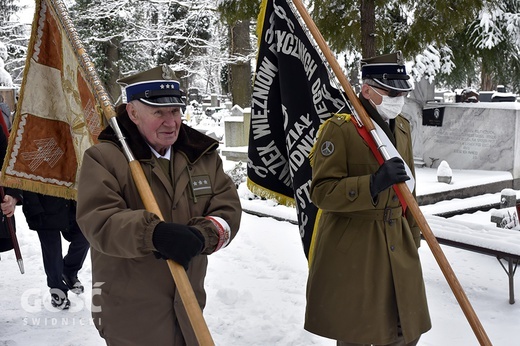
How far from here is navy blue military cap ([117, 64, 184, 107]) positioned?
99.1 inches

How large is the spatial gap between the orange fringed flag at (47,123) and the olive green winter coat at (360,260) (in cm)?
185

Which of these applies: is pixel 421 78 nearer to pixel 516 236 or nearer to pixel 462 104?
pixel 462 104

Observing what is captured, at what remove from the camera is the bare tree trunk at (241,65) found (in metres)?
18.9

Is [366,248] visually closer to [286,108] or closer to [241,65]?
[286,108]

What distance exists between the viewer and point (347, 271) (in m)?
3.01

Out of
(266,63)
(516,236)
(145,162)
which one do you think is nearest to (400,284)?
(145,162)

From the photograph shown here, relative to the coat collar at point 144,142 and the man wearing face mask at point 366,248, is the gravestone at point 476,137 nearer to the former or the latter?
the man wearing face mask at point 366,248

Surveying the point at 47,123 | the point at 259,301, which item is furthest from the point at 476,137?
the point at 47,123

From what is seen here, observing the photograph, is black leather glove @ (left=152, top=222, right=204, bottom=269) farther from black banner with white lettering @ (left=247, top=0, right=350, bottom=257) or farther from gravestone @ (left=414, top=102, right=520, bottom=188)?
gravestone @ (left=414, top=102, right=520, bottom=188)

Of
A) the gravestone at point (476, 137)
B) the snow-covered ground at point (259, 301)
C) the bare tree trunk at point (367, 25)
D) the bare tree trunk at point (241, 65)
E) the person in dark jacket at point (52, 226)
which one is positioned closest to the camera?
the snow-covered ground at point (259, 301)

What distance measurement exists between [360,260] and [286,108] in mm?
1356

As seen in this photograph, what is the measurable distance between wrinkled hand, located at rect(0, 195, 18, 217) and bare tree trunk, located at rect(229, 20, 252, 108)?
47.1 ft

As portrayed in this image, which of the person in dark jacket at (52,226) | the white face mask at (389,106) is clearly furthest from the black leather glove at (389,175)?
the person in dark jacket at (52,226)

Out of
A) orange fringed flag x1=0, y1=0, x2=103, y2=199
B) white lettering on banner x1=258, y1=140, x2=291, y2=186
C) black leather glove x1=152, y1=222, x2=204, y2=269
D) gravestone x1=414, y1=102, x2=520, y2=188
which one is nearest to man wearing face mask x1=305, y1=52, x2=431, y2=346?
black leather glove x1=152, y1=222, x2=204, y2=269
